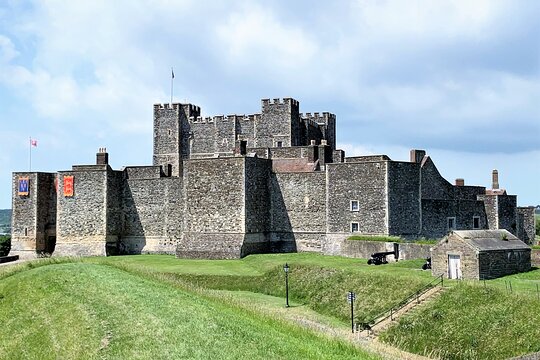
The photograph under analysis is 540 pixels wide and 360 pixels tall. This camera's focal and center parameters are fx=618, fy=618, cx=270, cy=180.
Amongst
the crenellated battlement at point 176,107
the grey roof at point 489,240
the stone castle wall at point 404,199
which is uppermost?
the crenellated battlement at point 176,107

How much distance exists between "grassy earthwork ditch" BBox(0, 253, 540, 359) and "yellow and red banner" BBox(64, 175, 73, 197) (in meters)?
17.5

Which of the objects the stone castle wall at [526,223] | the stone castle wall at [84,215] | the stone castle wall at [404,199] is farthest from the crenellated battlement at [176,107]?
the stone castle wall at [526,223]

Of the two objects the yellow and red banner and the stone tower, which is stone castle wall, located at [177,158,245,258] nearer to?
the yellow and red banner

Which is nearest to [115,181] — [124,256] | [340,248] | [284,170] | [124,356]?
[124,256]

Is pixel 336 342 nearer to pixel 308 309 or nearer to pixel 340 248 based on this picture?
pixel 308 309

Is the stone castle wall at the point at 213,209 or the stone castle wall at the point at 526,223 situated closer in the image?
the stone castle wall at the point at 213,209

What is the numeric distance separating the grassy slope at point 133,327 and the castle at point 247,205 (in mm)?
22088

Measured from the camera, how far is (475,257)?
99.2 feet

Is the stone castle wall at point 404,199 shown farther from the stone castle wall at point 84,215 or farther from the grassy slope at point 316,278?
the stone castle wall at point 84,215

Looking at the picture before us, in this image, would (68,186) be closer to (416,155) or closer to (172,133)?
(172,133)

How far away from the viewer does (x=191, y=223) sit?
47.5 m

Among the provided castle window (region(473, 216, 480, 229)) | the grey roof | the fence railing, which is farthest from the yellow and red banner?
the grey roof

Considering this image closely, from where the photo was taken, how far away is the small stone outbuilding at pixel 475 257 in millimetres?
30453

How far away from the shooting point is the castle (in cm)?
4444
